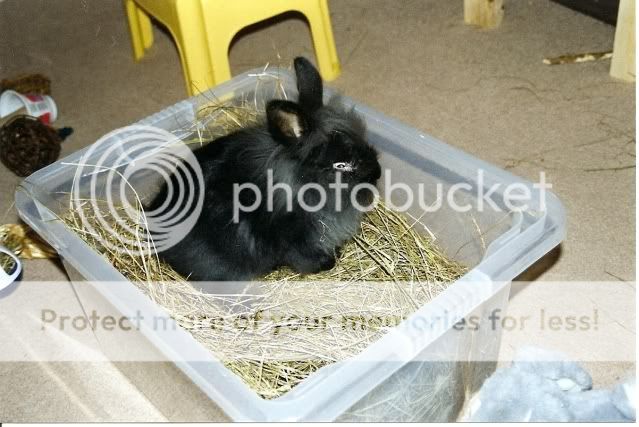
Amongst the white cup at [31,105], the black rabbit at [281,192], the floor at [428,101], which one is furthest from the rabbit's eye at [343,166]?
the white cup at [31,105]

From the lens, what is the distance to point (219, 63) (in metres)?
2.46

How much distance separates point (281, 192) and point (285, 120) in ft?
0.58

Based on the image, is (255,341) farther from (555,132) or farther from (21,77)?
(21,77)

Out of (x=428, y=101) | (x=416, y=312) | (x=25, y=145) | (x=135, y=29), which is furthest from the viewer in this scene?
(x=135, y=29)

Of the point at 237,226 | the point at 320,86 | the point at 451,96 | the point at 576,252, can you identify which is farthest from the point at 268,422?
the point at 451,96

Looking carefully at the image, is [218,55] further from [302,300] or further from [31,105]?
[302,300]

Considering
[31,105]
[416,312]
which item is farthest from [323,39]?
[416,312]

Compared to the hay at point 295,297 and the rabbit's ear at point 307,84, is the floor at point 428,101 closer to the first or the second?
the hay at point 295,297

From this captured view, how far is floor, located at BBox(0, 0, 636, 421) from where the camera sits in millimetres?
1822

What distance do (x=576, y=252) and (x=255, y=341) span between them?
93cm

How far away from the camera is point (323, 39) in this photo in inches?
107

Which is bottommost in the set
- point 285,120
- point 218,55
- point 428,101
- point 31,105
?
point 428,101

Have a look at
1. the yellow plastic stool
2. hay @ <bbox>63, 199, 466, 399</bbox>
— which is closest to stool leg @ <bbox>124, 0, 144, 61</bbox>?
the yellow plastic stool

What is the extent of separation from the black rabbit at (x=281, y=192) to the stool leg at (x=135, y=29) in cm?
141
